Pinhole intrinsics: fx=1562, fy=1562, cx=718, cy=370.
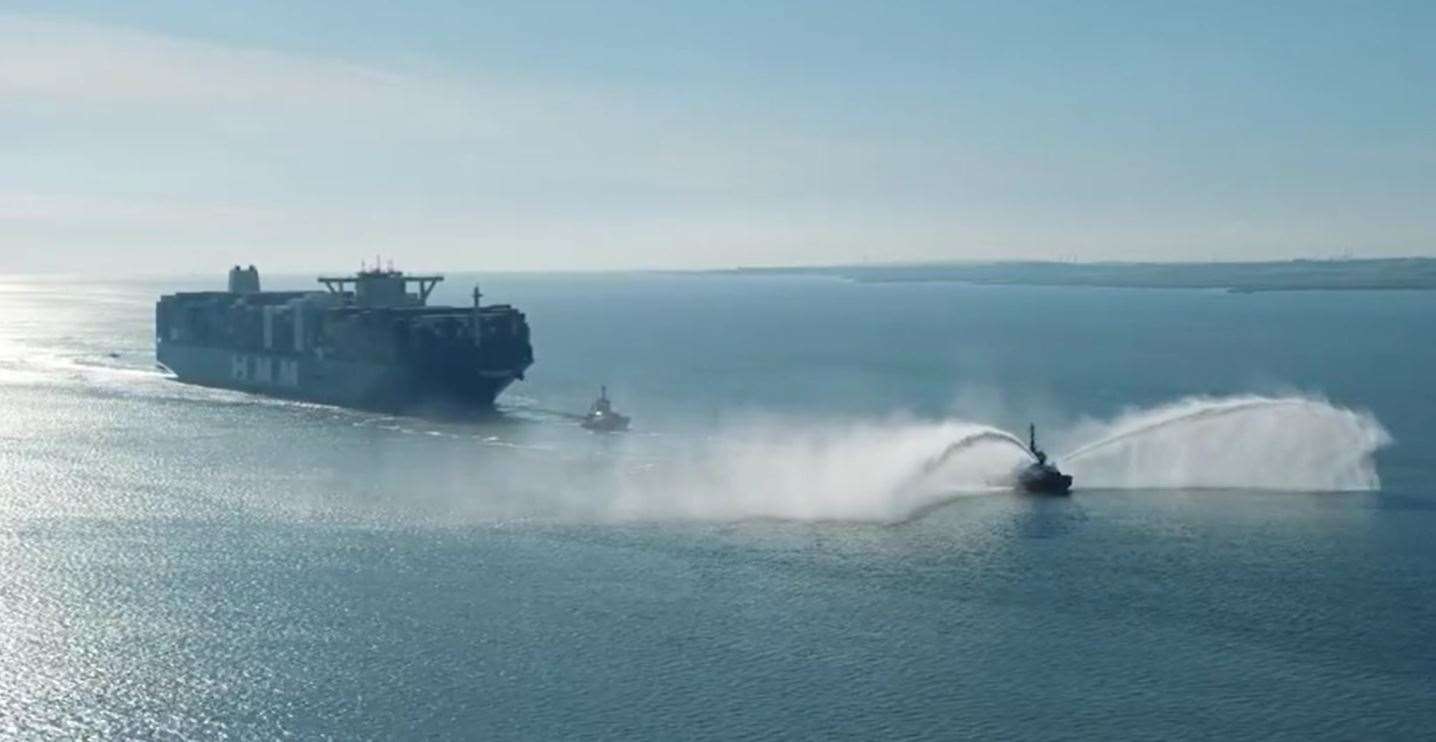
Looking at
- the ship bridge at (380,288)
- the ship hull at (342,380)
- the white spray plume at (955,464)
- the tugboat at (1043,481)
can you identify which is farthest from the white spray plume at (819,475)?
the ship bridge at (380,288)

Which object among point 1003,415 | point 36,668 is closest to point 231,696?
point 36,668

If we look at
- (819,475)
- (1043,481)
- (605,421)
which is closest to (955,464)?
(1043,481)

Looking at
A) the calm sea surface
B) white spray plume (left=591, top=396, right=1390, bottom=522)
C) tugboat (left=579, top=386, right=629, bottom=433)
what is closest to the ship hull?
the calm sea surface

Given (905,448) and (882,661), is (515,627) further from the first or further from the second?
(905,448)

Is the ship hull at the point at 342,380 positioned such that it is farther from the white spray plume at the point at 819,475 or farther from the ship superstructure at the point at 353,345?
the white spray plume at the point at 819,475

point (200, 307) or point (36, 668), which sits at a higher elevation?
point (200, 307)

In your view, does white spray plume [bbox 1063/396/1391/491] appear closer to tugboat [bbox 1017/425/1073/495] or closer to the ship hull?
tugboat [bbox 1017/425/1073/495]
